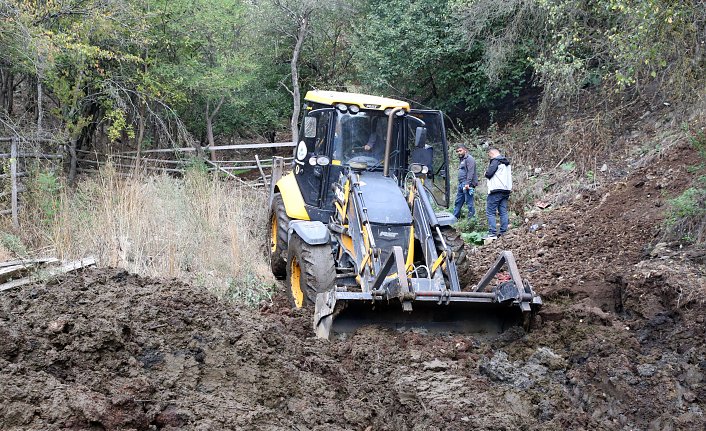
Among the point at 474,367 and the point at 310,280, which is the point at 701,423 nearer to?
the point at 474,367

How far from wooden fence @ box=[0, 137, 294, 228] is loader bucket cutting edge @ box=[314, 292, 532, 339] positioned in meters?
5.16

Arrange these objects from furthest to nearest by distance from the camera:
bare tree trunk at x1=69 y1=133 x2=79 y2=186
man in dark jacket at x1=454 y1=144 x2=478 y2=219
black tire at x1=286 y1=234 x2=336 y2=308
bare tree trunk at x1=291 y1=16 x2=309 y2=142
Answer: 1. bare tree trunk at x1=291 y1=16 x2=309 y2=142
2. bare tree trunk at x1=69 y1=133 x2=79 y2=186
3. man in dark jacket at x1=454 y1=144 x2=478 y2=219
4. black tire at x1=286 y1=234 x2=336 y2=308

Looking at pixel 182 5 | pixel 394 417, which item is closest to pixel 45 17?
pixel 182 5

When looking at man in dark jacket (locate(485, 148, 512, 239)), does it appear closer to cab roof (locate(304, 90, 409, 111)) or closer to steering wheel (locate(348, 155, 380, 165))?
cab roof (locate(304, 90, 409, 111))

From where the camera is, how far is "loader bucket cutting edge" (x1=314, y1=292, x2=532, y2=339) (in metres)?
6.49

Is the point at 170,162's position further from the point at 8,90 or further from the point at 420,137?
the point at 420,137

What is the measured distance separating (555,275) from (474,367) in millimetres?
3436

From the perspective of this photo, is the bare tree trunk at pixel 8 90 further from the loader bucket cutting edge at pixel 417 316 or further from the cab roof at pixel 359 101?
the loader bucket cutting edge at pixel 417 316

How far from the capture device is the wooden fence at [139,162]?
1249 centimetres

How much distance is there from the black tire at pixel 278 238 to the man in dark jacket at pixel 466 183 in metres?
4.65

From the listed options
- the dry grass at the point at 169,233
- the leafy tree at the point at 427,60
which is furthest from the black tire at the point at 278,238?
the leafy tree at the point at 427,60

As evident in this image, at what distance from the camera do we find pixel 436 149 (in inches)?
346

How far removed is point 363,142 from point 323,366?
140 inches

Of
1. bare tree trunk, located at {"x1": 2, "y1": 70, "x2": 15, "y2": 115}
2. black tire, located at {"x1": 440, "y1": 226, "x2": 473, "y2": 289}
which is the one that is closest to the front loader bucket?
black tire, located at {"x1": 440, "y1": 226, "x2": 473, "y2": 289}
